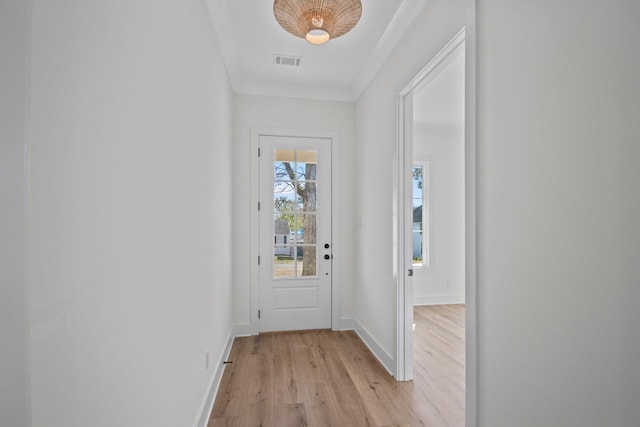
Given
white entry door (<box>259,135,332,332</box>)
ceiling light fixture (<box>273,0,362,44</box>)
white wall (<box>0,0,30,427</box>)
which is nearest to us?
white wall (<box>0,0,30,427</box>)

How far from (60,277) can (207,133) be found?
156 centimetres

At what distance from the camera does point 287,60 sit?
2.90 meters

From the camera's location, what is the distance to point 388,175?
2.59m

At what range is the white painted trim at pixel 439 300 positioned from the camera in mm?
4738

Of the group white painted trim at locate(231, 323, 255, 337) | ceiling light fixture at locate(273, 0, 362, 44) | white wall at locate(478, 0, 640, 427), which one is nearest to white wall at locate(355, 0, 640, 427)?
white wall at locate(478, 0, 640, 427)

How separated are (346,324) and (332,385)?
1.22 meters

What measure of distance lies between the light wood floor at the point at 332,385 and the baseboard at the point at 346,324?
0.16 metres

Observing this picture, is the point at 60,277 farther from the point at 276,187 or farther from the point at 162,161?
the point at 276,187

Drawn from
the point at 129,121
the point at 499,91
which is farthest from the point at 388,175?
the point at 129,121

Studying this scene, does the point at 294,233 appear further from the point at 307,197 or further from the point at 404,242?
the point at 404,242

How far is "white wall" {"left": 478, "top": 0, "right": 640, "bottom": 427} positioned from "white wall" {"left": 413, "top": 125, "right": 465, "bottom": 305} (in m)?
3.47

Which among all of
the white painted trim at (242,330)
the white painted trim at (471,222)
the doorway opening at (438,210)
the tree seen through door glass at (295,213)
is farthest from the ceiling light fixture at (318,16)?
the white painted trim at (242,330)

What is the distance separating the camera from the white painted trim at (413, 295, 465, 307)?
15.5 feet

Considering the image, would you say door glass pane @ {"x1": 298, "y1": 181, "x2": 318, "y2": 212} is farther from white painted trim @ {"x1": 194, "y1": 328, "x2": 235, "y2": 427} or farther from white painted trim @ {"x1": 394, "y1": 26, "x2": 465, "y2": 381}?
white painted trim @ {"x1": 194, "y1": 328, "x2": 235, "y2": 427}
